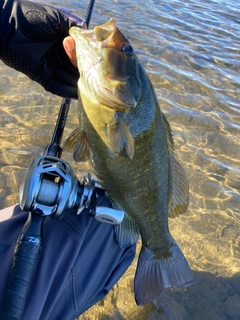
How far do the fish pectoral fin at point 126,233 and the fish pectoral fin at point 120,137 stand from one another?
0.49 metres

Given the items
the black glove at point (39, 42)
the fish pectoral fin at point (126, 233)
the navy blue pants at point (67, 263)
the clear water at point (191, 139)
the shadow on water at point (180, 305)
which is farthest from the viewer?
the clear water at point (191, 139)

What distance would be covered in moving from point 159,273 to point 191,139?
2373mm

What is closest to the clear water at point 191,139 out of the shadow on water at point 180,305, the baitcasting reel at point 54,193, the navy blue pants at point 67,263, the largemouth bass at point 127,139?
the shadow on water at point 180,305

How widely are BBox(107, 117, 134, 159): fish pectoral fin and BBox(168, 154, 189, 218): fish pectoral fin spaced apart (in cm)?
47

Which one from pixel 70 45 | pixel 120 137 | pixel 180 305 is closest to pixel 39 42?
pixel 70 45

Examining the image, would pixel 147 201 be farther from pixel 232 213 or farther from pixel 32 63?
pixel 232 213

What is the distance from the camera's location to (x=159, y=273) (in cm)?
227

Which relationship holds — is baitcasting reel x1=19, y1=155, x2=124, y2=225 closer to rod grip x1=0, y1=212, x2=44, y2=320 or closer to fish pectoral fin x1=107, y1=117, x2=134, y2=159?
rod grip x1=0, y1=212, x2=44, y2=320

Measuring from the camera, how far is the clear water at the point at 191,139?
8.71 feet

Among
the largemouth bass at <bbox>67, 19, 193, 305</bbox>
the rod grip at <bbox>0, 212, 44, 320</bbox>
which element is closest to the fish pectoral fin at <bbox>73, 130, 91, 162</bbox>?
the largemouth bass at <bbox>67, 19, 193, 305</bbox>

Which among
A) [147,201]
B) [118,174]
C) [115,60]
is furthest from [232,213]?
[115,60]

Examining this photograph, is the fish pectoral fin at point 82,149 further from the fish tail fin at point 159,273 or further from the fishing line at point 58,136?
the fish tail fin at point 159,273

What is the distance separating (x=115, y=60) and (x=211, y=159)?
250cm

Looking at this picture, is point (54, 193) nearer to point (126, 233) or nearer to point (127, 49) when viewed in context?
point (126, 233)
